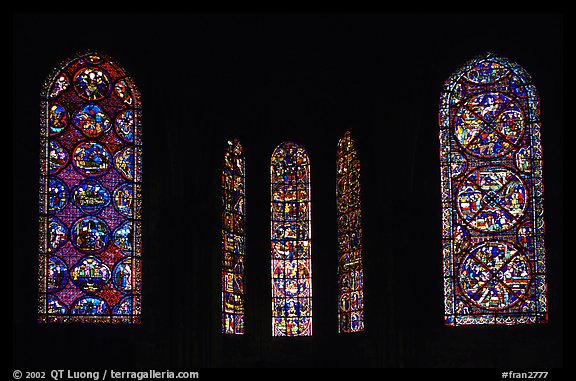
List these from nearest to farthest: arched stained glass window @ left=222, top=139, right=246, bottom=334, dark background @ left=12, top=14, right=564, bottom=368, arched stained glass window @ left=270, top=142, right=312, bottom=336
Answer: dark background @ left=12, top=14, right=564, bottom=368
arched stained glass window @ left=222, top=139, right=246, bottom=334
arched stained glass window @ left=270, top=142, right=312, bottom=336

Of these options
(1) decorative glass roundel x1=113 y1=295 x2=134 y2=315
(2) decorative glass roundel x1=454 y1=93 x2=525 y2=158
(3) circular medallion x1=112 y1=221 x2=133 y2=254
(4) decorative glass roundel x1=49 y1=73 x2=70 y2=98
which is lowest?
(1) decorative glass roundel x1=113 y1=295 x2=134 y2=315

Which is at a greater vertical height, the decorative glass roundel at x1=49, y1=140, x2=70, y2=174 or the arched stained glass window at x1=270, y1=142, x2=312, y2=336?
the decorative glass roundel at x1=49, y1=140, x2=70, y2=174

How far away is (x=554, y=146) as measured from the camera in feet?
69.2

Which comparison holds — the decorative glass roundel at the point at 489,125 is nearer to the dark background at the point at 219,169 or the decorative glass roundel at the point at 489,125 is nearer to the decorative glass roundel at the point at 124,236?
the dark background at the point at 219,169

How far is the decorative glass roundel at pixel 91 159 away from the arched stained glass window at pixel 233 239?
7.68ft

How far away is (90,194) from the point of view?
20.9m

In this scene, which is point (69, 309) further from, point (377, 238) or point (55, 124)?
point (377, 238)

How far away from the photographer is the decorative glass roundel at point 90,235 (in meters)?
20.6

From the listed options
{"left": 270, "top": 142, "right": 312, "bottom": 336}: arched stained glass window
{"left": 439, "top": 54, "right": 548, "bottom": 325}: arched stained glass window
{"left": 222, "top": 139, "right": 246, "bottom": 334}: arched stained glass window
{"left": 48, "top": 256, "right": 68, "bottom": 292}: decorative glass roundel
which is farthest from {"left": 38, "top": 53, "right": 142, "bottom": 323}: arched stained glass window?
{"left": 439, "top": 54, "right": 548, "bottom": 325}: arched stained glass window

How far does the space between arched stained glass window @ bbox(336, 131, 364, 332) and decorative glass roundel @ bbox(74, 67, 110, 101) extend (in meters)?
4.69

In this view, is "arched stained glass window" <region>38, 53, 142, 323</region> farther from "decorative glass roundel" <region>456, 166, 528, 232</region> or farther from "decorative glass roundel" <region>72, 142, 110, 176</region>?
"decorative glass roundel" <region>456, 166, 528, 232</region>

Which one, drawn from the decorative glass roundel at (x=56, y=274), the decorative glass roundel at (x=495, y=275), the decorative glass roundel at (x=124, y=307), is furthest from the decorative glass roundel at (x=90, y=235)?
the decorative glass roundel at (x=495, y=275)

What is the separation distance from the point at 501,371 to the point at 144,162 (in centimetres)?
718

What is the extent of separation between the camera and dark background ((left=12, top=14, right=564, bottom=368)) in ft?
66.4
